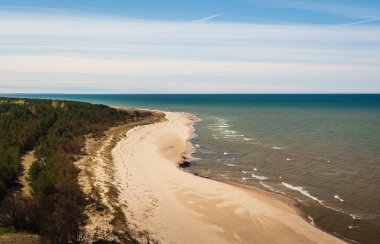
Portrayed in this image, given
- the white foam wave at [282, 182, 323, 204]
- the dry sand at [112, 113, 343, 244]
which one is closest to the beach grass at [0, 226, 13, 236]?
the dry sand at [112, 113, 343, 244]

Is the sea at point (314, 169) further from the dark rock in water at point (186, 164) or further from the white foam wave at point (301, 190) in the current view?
the dark rock in water at point (186, 164)

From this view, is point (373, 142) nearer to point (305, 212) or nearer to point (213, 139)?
point (213, 139)

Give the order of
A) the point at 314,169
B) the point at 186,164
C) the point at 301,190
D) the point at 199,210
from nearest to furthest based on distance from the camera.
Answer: the point at 199,210, the point at 301,190, the point at 314,169, the point at 186,164

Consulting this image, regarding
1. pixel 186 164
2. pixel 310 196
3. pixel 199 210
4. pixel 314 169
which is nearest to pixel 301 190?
pixel 310 196

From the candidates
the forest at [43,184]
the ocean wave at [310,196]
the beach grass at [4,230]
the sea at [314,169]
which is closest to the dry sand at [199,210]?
the sea at [314,169]

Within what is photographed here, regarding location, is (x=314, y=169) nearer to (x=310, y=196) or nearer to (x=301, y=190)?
(x=301, y=190)

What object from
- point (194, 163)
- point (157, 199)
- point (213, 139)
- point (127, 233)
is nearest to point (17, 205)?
point (127, 233)

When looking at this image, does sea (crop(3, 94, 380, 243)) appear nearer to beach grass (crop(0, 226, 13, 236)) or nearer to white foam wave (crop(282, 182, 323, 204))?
white foam wave (crop(282, 182, 323, 204))

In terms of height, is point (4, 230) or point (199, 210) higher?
point (4, 230)

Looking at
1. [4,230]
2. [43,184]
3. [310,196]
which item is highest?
[43,184]
